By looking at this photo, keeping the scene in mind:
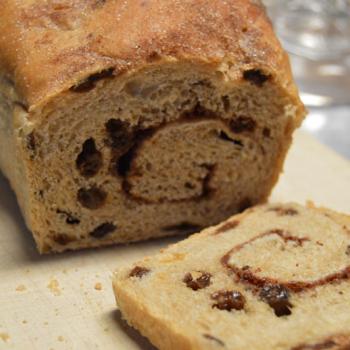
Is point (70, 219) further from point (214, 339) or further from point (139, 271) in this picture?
point (214, 339)

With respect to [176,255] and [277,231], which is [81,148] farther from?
[277,231]

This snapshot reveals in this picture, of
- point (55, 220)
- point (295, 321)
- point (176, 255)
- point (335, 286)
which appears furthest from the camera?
point (55, 220)

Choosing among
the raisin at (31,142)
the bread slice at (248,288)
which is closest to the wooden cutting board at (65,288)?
the bread slice at (248,288)

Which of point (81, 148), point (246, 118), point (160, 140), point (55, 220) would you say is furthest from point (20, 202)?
point (246, 118)

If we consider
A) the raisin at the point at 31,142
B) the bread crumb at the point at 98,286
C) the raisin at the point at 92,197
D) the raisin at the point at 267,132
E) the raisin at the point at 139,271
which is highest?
the raisin at the point at 31,142

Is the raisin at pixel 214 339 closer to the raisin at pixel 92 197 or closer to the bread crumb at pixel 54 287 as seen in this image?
the bread crumb at pixel 54 287

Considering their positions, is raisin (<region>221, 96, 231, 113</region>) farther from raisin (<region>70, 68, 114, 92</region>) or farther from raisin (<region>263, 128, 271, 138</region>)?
raisin (<region>70, 68, 114, 92</region>)

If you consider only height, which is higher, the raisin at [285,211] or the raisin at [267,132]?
the raisin at [267,132]

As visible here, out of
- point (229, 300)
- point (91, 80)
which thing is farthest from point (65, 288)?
point (91, 80)
